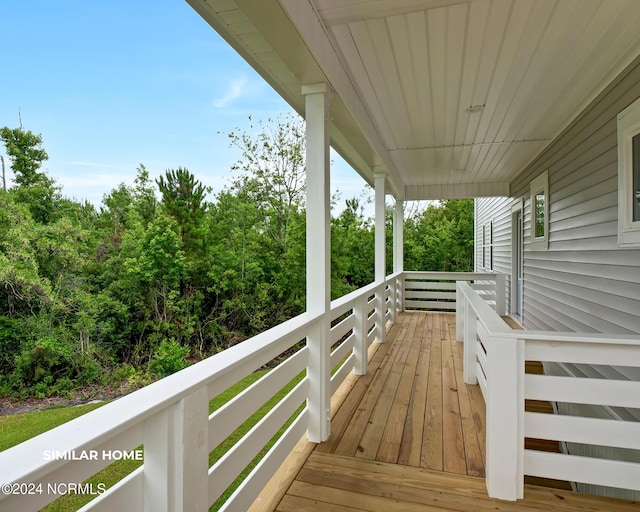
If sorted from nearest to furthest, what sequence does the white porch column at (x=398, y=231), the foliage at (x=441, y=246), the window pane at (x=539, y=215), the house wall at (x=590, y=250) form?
the house wall at (x=590, y=250)
the window pane at (x=539, y=215)
the white porch column at (x=398, y=231)
the foliage at (x=441, y=246)

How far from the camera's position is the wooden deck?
5.82ft

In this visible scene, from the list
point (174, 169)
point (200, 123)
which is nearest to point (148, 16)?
point (174, 169)

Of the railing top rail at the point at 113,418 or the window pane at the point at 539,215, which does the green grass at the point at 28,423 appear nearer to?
the railing top rail at the point at 113,418

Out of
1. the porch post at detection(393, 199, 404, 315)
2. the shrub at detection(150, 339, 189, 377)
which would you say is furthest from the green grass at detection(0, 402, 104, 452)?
the porch post at detection(393, 199, 404, 315)

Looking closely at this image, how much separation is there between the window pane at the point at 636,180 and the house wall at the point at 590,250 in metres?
0.23

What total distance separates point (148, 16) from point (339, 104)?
8088 millimetres

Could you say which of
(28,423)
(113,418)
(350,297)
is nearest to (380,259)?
(350,297)

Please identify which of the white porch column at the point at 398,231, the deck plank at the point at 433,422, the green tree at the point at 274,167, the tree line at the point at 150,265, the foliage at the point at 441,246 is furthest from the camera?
the foliage at the point at 441,246

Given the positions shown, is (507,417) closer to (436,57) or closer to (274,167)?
(436,57)

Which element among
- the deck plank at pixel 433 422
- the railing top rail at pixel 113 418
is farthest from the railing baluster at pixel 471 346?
the railing top rail at pixel 113 418

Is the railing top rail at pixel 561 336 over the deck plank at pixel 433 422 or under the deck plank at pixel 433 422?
over

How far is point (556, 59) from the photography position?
2.36m

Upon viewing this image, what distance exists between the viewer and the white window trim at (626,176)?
235 centimetres

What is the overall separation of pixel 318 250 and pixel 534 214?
4.01m
